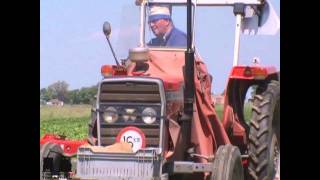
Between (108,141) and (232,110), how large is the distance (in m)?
1.96

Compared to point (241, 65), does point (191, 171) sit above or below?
below

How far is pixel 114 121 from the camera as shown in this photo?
21.6ft

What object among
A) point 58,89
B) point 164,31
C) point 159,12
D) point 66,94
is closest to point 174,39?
point 164,31

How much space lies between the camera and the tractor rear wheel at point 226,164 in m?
6.37

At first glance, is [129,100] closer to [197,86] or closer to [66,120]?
[197,86]

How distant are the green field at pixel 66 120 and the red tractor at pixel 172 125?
460 inches

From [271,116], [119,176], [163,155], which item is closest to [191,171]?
[163,155]

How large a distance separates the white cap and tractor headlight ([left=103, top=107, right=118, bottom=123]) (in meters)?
1.73

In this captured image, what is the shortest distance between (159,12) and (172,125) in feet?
6.26

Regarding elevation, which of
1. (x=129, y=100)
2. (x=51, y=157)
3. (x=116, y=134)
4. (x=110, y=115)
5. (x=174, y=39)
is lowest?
(x=51, y=157)

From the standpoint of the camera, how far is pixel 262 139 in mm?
7449

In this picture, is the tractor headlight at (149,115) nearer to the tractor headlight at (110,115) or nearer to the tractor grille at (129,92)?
the tractor grille at (129,92)

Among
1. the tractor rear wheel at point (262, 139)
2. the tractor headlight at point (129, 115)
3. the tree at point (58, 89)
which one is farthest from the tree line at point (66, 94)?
the tractor headlight at point (129, 115)
